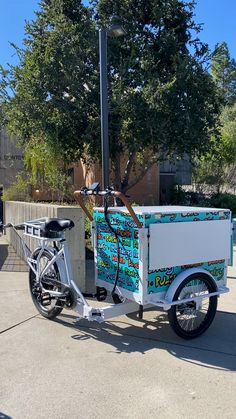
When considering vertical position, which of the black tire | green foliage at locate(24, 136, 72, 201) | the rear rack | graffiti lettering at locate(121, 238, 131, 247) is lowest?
the black tire

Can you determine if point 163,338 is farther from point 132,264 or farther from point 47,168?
point 47,168

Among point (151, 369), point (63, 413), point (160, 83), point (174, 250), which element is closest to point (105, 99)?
point (174, 250)

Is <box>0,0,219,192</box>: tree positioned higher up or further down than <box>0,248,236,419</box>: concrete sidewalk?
higher up

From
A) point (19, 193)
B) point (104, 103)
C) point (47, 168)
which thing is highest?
point (104, 103)

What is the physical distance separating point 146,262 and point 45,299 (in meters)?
1.53

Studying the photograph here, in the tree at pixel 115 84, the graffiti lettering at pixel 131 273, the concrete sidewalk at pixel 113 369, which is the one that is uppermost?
the tree at pixel 115 84

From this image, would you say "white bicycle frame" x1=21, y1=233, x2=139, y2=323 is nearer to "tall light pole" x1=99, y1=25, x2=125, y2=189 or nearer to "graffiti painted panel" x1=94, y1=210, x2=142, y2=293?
"graffiti painted panel" x1=94, y1=210, x2=142, y2=293

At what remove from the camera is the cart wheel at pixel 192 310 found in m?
4.48

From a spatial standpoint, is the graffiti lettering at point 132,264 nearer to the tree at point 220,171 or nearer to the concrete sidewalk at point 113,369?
the concrete sidewalk at point 113,369

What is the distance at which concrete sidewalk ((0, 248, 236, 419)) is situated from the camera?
3227mm

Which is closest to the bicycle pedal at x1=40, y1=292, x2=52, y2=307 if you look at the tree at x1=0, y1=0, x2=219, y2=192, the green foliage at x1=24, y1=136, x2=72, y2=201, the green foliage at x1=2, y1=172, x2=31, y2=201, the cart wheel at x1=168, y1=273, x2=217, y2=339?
the cart wheel at x1=168, y1=273, x2=217, y2=339

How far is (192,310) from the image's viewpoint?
15.4 ft

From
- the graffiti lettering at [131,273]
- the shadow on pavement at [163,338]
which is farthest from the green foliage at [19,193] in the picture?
the graffiti lettering at [131,273]

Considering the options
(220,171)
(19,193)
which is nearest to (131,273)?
(19,193)
